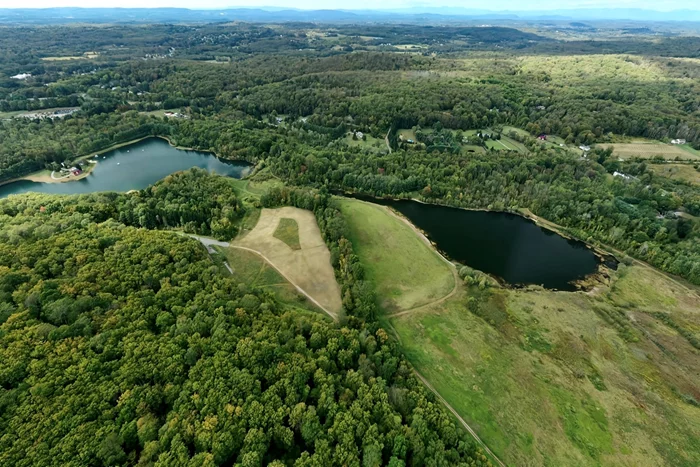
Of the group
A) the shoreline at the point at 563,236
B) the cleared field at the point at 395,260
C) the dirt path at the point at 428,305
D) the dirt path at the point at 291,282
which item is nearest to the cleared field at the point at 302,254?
the dirt path at the point at 291,282

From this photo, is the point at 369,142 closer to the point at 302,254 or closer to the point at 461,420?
the point at 302,254

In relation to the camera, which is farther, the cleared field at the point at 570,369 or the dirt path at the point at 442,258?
the dirt path at the point at 442,258

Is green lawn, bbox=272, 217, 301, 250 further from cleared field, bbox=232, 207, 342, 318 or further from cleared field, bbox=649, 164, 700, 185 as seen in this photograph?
cleared field, bbox=649, 164, 700, 185

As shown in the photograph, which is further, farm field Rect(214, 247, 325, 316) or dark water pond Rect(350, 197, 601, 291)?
dark water pond Rect(350, 197, 601, 291)

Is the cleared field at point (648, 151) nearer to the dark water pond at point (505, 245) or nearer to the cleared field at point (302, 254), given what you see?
the dark water pond at point (505, 245)

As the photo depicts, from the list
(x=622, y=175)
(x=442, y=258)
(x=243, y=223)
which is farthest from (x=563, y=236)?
(x=243, y=223)

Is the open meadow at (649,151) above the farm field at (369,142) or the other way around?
above


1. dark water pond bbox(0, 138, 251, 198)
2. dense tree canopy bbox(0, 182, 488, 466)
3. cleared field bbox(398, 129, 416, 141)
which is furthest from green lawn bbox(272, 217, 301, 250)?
cleared field bbox(398, 129, 416, 141)
